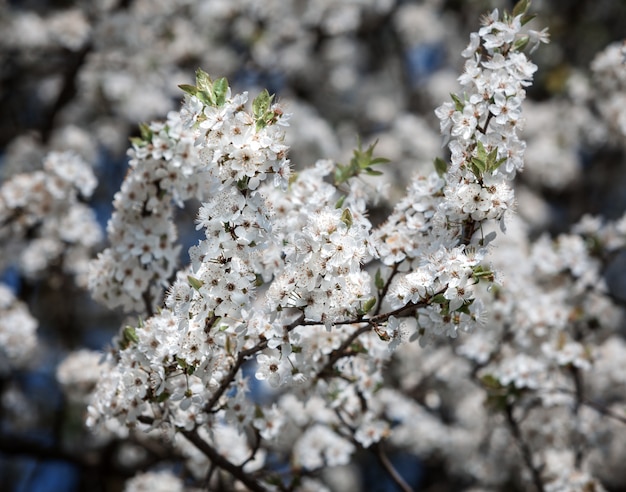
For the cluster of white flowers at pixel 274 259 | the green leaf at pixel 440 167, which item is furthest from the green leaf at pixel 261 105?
the green leaf at pixel 440 167

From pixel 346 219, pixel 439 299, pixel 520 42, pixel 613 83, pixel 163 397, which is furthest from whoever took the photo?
pixel 613 83

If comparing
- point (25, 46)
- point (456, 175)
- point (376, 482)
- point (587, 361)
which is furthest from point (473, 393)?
point (25, 46)

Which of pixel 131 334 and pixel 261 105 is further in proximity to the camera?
pixel 131 334

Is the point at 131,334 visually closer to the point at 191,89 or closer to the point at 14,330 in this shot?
the point at 191,89

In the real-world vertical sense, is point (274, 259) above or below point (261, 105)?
below

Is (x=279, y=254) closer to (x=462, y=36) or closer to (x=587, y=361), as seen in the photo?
(x=587, y=361)

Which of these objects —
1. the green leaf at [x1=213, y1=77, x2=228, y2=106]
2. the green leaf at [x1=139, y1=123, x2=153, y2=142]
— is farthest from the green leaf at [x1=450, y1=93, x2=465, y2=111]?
the green leaf at [x1=139, y1=123, x2=153, y2=142]

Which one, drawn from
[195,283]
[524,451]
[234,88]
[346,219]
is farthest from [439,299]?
[234,88]
